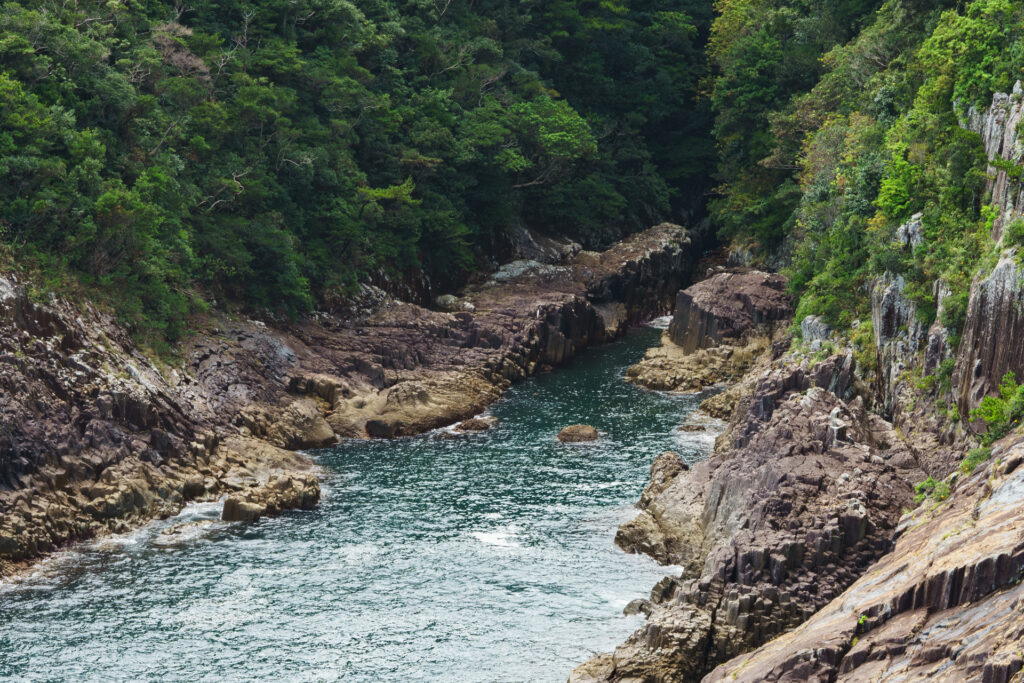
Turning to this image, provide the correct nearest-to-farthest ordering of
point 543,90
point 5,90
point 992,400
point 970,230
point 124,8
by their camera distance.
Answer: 1. point 992,400
2. point 970,230
3. point 5,90
4. point 124,8
5. point 543,90

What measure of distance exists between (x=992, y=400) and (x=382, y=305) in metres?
47.4

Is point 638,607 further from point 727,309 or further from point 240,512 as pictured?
point 727,309

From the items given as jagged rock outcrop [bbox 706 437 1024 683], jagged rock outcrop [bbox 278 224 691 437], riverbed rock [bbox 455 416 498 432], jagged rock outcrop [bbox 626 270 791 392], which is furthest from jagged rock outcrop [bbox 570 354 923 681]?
jagged rock outcrop [bbox 626 270 791 392]

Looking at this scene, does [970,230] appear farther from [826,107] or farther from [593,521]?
[826,107]

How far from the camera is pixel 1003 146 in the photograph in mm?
47031

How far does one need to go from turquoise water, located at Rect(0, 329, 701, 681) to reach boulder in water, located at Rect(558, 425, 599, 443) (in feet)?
6.95

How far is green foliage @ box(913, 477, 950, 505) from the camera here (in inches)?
1574

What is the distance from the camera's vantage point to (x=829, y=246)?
6919 cm

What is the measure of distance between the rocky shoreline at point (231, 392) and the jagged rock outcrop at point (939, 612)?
1067 inches

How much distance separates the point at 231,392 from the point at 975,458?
128 ft

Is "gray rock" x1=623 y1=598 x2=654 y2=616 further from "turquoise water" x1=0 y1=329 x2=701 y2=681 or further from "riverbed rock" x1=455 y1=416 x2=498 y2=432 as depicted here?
"riverbed rock" x1=455 y1=416 x2=498 y2=432

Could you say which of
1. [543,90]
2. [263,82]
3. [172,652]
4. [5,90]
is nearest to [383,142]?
[263,82]

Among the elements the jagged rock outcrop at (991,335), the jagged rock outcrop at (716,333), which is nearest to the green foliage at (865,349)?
the jagged rock outcrop at (991,335)

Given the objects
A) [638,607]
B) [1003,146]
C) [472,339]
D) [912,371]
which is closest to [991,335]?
[912,371]
